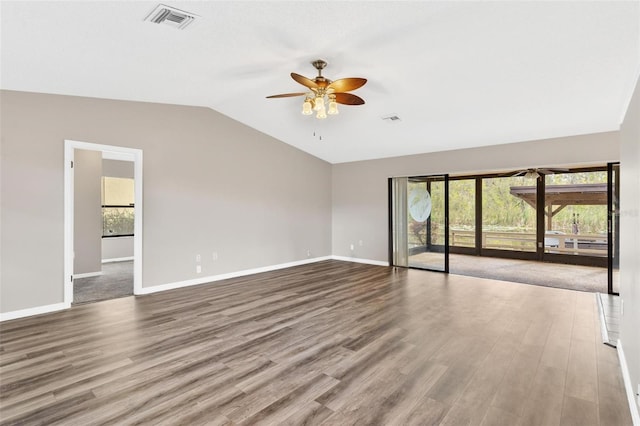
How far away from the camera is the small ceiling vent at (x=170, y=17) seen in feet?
8.17

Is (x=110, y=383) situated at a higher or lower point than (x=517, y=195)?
lower

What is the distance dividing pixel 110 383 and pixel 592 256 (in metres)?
9.48

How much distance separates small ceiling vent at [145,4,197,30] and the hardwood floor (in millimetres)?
2813

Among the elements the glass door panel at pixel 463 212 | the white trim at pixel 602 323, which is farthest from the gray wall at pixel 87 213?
the glass door panel at pixel 463 212

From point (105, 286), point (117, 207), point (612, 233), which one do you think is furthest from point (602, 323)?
point (117, 207)

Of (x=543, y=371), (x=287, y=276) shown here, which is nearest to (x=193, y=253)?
(x=287, y=276)

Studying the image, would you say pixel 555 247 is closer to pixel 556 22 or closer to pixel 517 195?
pixel 517 195

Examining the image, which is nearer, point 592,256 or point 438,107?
point 438,107

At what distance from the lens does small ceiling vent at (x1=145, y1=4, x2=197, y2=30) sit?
98.0 inches

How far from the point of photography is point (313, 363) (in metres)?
2.68

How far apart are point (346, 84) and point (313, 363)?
2711mm

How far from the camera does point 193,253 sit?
542 cm

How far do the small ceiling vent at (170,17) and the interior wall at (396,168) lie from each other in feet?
16.8

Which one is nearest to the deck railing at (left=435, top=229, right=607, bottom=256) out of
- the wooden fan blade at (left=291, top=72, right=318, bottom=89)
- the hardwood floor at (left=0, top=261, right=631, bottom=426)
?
the hardwood floor at (left=0, top=261, right=631, bottom=426)
